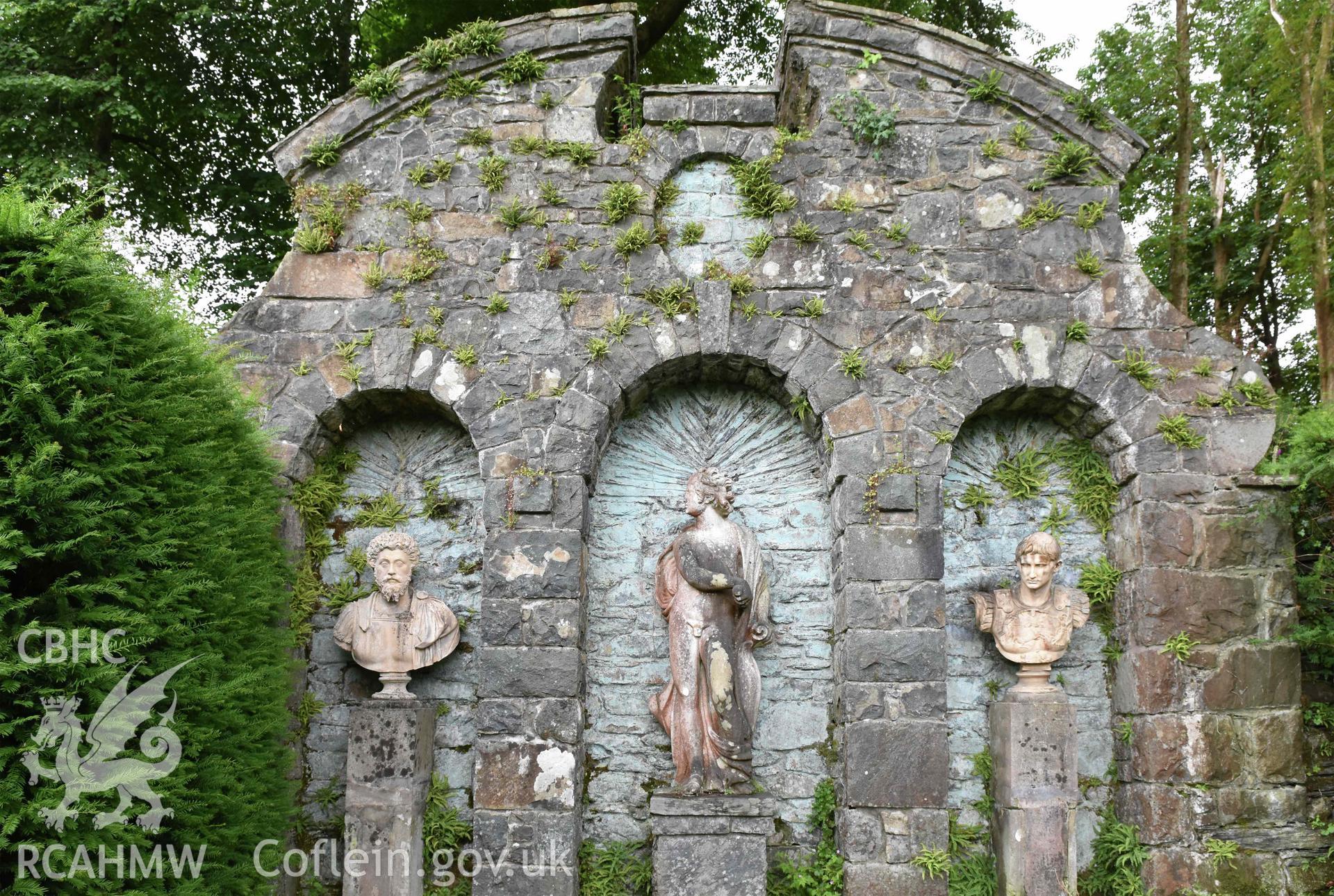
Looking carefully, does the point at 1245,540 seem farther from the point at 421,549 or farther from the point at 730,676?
the point at 421,549

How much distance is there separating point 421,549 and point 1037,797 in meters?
3.63

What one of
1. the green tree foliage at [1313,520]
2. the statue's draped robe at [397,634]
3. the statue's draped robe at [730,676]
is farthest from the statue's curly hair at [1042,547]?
the statue's draped robe at [397,634]

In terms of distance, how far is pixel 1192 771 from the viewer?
17.2 feet

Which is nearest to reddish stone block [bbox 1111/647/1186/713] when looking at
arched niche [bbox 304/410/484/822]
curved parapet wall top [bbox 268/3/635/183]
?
arched niche [bbox 304/410/484/822]

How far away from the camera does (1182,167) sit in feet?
28.3

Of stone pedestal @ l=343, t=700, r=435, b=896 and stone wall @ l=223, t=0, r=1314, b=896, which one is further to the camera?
stone wall @ l=223, t=0, r=1314, b=896

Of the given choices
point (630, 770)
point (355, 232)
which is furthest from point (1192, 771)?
point (355, 232)

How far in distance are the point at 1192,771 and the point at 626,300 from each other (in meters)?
3.90

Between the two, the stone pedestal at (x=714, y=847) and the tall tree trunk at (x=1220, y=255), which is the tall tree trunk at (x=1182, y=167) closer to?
the tall tree trunk at (x=1220, y=255)

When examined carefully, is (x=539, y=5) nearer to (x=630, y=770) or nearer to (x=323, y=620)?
(x=323, y=620)

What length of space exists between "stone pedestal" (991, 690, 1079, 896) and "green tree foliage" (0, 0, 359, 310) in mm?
6447

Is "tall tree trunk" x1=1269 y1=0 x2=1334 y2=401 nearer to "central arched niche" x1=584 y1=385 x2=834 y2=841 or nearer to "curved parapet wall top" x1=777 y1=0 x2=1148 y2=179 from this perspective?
"curved parapet wall top" x1=777 y1=0 x2=1148 y2=179

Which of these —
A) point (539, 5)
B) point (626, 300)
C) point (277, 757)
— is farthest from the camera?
point (539, 5)

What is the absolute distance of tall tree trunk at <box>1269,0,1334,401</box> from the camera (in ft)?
21.1
